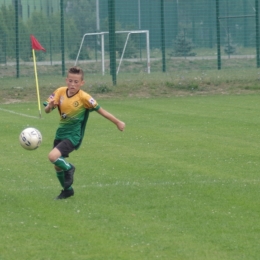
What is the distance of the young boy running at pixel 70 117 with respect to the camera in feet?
31.8

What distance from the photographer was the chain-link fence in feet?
92.0

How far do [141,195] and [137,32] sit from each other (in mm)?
21799

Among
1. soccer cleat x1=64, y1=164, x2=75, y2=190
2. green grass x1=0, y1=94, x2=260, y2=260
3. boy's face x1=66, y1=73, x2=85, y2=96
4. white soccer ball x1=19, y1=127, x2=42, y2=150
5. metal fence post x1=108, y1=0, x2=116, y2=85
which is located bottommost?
green grass x1=0, y1=94, x2=260, y2=260

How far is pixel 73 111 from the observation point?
983cm

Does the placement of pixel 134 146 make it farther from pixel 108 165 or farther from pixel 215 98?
pixel 215 98

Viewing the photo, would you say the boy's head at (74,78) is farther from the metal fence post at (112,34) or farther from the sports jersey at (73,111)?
the metal fence post at (112,34)

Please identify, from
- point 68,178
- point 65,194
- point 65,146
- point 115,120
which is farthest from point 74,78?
point 65,194

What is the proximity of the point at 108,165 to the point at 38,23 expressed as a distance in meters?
17.5

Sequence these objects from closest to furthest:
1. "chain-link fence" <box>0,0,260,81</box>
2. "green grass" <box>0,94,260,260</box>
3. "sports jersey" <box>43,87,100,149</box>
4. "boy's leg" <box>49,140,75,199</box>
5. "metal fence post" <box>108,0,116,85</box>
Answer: "green grass" <box>0,94,260,260</box>, "boy's leg" <box>49,140,75,199</box>, "sports jersey" <box>43,87,100,149</box>, "metal fence post" <box>108,0,116,85</box>, "chain-link fence" <box>0,0,260,81</box>

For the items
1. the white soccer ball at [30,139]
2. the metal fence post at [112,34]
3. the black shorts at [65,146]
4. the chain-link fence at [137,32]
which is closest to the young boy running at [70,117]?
the black shorts at [65,146]

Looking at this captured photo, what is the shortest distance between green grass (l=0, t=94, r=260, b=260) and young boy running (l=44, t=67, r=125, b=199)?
33 cm

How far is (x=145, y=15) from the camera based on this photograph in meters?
30.8

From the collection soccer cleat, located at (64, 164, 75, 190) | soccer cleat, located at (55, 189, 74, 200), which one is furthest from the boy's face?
soccer cleat, located at (55, 189, 74, 200)

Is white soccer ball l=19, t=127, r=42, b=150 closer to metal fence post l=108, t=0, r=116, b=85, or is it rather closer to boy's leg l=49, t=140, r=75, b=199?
boy's leg l=49, t=140, r=75, b=199
